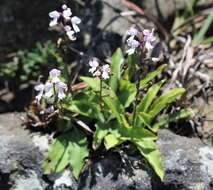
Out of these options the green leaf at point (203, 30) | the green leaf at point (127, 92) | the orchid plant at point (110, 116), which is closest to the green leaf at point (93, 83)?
the orchid plant at point (110, 116)

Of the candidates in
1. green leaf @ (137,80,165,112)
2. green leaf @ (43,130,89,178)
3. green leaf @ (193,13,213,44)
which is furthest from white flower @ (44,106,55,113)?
green leaf @ (193,13,213,44)

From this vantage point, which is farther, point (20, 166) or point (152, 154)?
point (20, 166)

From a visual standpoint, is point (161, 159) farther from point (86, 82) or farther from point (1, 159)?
point (1, 159)

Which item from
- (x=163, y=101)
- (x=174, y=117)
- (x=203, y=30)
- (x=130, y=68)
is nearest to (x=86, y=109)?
(x=130, y=68)

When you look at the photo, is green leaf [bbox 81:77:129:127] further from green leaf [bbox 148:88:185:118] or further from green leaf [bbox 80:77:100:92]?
green leaf [bbox 148:88:185:118]

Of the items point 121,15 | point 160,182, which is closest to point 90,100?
point 160,182

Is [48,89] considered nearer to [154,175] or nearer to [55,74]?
[55,74]

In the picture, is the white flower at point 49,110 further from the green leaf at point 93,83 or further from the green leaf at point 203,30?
the green leaf at point 203,30
